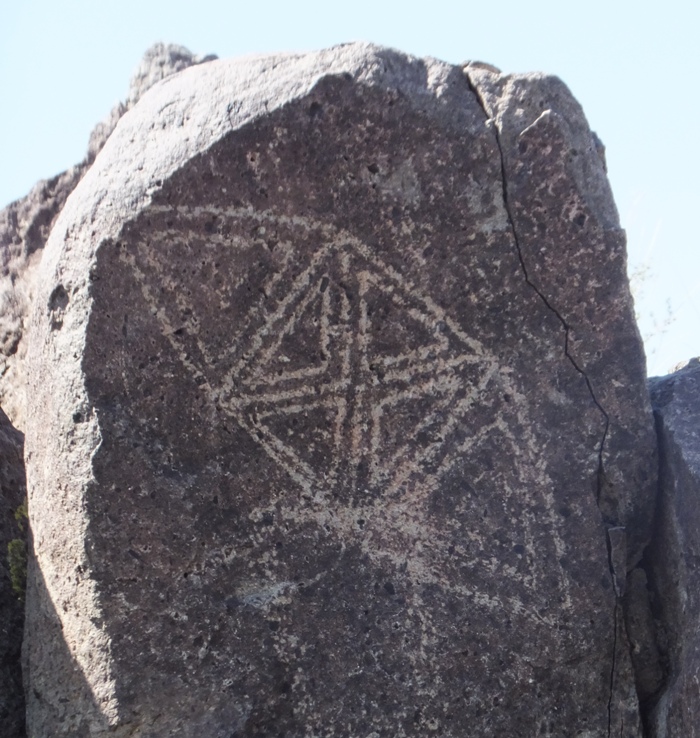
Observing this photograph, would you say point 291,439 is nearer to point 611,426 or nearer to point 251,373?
point 251,373

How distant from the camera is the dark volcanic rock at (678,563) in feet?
8.35

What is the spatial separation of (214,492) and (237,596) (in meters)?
0.28

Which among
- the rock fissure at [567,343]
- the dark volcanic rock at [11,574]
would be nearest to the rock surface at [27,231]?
the dark volcanic rock at [11,574]

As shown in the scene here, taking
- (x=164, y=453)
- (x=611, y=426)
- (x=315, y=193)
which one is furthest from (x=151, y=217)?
(x=611, y=426)

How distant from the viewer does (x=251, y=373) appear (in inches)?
99.5

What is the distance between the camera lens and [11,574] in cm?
283

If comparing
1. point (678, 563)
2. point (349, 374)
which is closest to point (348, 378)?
point (349, 374)

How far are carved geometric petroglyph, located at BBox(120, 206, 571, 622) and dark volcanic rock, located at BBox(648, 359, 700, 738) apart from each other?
34 cm

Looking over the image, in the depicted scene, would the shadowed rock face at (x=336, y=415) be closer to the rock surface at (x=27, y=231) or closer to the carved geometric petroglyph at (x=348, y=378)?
the carved geometric petroglyph at (x=348, y=378)

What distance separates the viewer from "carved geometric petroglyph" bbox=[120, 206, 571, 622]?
2482 mm

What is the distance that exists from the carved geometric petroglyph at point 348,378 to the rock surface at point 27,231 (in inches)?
37.3

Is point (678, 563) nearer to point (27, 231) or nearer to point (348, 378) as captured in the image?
point (348, 378)

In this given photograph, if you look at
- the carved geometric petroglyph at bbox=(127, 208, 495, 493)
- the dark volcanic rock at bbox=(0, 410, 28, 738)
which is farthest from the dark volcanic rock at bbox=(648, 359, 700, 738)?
the dark volcanic rock at bbox=(0, 410, 28, 738)

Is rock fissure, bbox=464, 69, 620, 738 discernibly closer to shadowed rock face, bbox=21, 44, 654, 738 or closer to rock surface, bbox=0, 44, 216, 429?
shadowed rock face, bbox=21, 44, 654, 738
